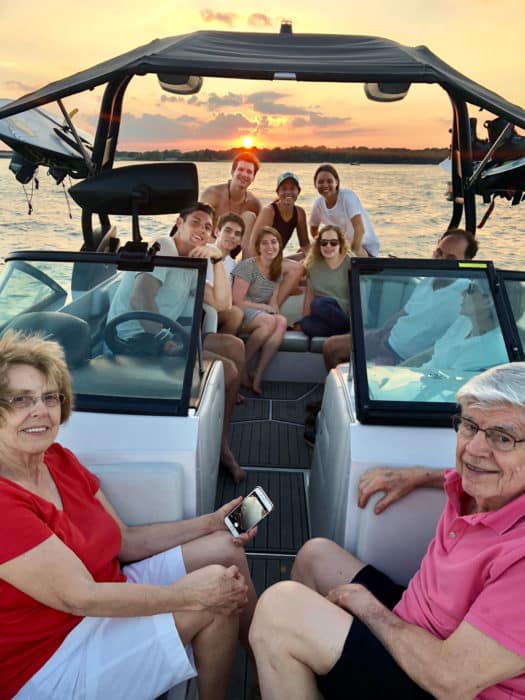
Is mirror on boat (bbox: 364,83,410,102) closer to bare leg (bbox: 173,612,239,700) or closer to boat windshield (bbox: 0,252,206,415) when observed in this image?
boat windshield (bbox: 0,252,206,415)

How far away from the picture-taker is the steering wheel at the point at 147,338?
79.2 inches

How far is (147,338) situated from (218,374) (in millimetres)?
375

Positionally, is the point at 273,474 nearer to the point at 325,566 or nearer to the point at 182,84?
the point at 325,566

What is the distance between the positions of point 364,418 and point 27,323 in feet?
3.74

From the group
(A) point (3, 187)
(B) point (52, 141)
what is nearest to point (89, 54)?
(B) point (52, 141)

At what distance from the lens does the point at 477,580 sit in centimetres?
122

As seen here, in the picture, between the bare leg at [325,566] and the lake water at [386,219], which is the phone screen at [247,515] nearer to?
the bare leg at [325,566]

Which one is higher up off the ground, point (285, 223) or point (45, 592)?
point (285, 223)

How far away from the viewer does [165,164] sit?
2.08 metres

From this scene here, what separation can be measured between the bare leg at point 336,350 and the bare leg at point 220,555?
1.81 meters

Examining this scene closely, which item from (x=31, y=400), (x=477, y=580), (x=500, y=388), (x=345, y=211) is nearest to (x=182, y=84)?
(x=345, y=211)

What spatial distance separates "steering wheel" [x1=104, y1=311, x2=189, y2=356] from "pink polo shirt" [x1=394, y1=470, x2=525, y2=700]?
0.95m

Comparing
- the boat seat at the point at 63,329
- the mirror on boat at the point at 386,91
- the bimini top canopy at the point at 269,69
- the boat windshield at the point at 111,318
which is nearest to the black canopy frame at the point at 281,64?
the bimini top canopy at the point at 269,69

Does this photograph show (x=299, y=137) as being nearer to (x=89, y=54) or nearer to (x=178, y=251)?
(x=89, y=54)
